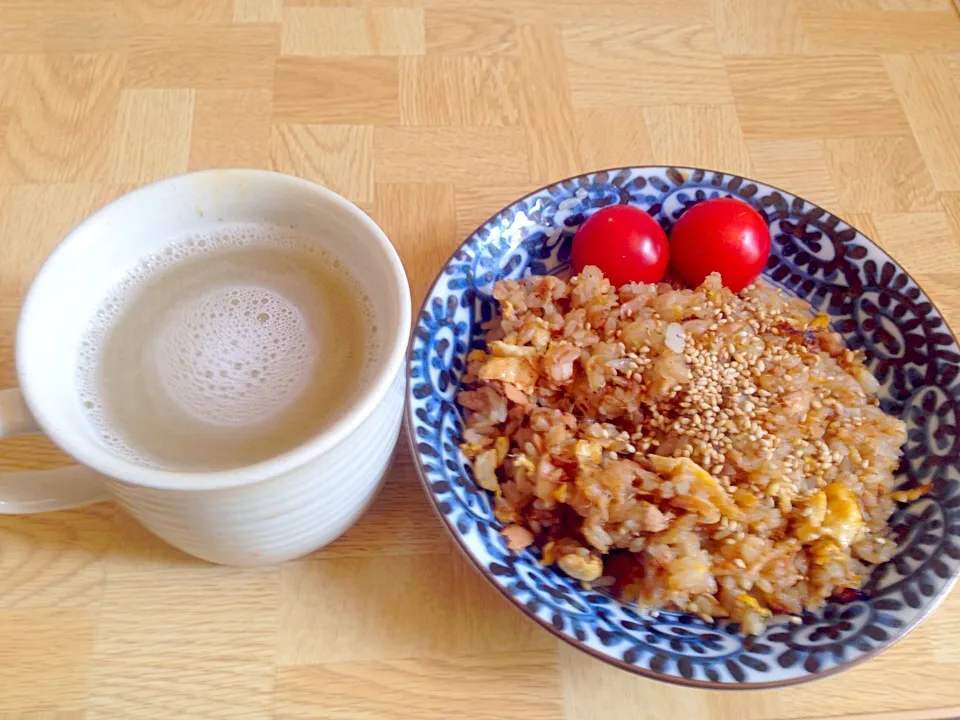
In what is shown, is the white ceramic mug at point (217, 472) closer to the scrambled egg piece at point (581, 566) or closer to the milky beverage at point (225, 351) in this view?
the milky beverage at point (225, 351)

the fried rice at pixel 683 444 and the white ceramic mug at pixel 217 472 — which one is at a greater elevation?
the white ceramic mug at pixel 217 472

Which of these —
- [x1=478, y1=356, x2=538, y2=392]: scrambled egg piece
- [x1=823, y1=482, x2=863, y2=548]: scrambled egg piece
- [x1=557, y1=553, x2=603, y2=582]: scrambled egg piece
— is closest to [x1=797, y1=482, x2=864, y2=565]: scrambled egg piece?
[x1=823, y1=482, x2=863, y2=548]: scrambled egg piece

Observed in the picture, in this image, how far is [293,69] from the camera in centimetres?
132

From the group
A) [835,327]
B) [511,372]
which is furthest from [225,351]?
[835,327]

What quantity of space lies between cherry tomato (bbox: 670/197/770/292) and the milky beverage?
0.49m

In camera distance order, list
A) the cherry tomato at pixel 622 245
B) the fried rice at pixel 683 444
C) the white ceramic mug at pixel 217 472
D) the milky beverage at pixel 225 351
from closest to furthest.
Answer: the white ceramic mug at pixel 217 472 → the milky beverage at pixel 225 351 → the fried rice at pixel 683 444 → the cherry tomato at pixel 622 245

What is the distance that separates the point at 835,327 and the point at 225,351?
0.79 metres

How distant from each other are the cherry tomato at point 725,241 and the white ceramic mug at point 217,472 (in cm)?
49

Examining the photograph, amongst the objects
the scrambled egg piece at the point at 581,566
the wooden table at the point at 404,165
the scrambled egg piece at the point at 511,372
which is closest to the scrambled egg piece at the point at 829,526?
the wooden table at the point at 404,165

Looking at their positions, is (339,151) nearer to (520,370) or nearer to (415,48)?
(415,48)

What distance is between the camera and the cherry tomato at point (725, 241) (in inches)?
39.8

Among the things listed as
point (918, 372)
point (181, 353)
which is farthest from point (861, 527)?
point (181, 353)

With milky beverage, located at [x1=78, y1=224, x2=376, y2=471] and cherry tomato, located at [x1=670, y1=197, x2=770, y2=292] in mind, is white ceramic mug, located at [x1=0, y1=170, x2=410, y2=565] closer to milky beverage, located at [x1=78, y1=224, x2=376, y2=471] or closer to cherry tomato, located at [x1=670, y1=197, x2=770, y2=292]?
milky beverage, located at [x1=78, y1=224, x2=376, y2=471]

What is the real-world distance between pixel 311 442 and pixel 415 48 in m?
→ 0.96
